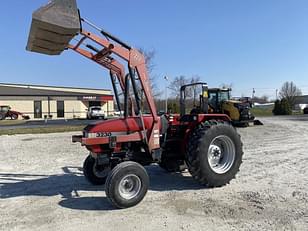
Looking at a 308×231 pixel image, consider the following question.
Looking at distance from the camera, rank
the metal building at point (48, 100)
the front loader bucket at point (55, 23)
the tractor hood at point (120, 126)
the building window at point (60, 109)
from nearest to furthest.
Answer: the front loader bucket at point (55, 23), the tractor hood at point (120, 126), the metal building at point (48, 100), the building window at point (60, 109)

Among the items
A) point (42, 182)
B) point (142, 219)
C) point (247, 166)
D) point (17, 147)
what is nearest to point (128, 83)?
point (142, 219)

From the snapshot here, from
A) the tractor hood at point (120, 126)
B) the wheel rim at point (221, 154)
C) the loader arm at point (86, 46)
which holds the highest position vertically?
the loader arm at point (86, 46)

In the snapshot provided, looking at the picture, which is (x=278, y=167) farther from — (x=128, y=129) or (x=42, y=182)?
(x=42, y=182)

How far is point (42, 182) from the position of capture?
7.59m

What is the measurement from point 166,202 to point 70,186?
92.5 inches

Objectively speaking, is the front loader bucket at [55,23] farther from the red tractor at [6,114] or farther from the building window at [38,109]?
the building window at [38,109]

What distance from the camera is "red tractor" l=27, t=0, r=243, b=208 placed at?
5.47m

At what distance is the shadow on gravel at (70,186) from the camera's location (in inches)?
235

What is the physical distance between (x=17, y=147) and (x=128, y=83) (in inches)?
354

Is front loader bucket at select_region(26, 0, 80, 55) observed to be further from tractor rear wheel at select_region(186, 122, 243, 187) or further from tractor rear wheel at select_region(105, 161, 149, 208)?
tractor rear wheel at select_region(186, 122, 243, 187)

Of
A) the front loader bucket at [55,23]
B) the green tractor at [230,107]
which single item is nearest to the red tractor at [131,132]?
the front loader bucket at [55,23]

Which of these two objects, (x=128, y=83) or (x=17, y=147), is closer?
(x=128, y=83)

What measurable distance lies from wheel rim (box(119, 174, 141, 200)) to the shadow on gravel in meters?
0.33

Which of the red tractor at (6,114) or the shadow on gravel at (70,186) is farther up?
the red tractor at (6,114)
